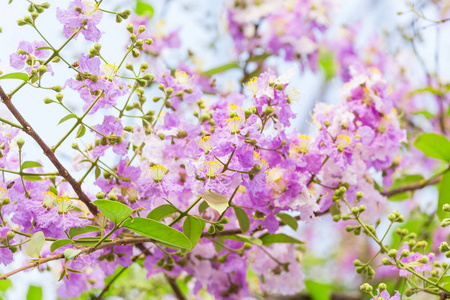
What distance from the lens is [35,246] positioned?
79 centimetres

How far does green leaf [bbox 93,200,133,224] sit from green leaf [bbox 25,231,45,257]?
0.11 meters

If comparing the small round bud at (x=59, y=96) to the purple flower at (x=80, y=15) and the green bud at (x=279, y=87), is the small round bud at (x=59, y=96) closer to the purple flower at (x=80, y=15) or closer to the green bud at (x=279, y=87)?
the purple flower at (x=80, y=15)

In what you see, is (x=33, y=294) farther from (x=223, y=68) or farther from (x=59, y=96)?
(x=223, y=68)

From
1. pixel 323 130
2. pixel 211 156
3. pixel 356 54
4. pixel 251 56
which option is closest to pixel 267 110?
pixel 211 156

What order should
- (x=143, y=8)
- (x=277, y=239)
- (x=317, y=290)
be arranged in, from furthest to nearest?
(x=143, y=8)
(x=317, y=290)
(x=277, y=239)

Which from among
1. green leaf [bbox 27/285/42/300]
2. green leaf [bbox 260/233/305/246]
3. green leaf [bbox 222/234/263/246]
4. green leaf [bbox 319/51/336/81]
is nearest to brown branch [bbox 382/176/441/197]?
green leaf [bbox 260/233/305/246]

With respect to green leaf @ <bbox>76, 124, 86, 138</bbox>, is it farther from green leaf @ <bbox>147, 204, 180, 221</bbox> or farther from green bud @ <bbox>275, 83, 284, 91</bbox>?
green bud @ <bbox>275, 83, 284, 91</bbox>

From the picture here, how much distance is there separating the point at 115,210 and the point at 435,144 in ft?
2.80

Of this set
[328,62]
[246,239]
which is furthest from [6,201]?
[328,62]

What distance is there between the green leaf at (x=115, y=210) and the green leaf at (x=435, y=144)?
2.63 ft

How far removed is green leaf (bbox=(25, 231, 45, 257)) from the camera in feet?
2.59

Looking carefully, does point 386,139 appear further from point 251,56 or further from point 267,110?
point 251,56

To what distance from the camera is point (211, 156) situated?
856 millimetres

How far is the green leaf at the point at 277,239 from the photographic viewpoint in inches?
43.3
